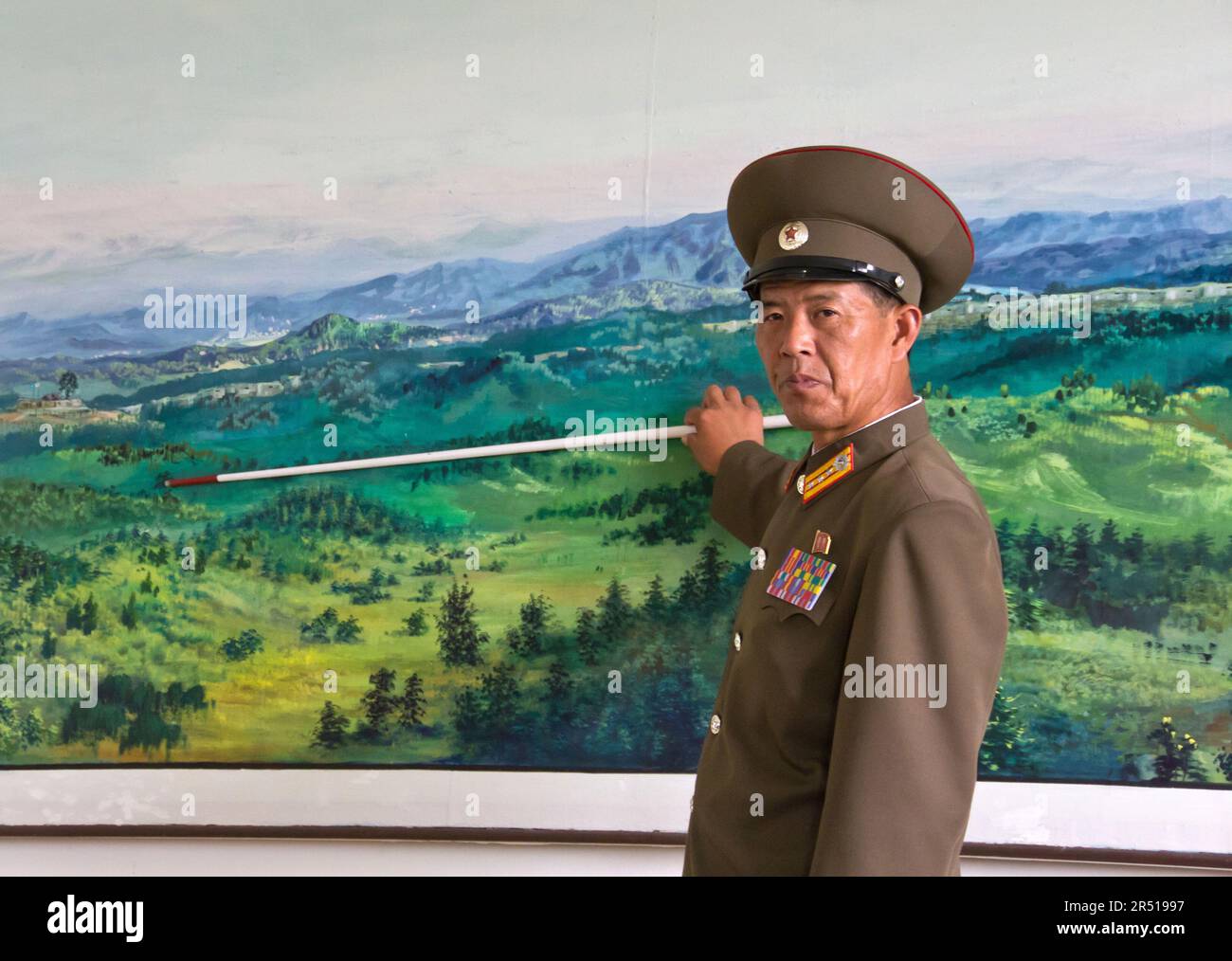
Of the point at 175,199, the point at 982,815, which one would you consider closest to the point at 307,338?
the point at 175,199

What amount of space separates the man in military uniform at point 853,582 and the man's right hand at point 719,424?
0.28 metres

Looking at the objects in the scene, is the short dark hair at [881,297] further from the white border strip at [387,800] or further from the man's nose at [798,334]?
the white border strip at [387,800]

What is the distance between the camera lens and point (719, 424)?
216 centimetres

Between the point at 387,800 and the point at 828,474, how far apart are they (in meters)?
1.22

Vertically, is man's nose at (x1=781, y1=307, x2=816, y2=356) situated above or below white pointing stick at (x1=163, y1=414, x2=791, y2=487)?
above

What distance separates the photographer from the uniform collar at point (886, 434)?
5.46 ft

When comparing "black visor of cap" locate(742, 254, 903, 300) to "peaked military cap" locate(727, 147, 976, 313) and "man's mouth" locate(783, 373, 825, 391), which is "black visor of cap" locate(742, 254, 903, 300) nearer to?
"peaked military cap" locate(727, 147, 976, 313)

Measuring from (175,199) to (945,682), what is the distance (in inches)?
72.2

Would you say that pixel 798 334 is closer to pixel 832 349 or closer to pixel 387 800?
pixel 832 349

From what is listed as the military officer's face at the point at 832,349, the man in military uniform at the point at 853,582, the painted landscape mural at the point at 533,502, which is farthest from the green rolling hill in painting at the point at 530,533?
the military officer's face at the point at 832,349

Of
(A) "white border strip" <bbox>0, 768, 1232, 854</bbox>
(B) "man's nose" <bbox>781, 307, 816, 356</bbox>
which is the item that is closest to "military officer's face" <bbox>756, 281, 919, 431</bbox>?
(B) "man's nose" <bbox>781, 307, 816, 356</bbox>

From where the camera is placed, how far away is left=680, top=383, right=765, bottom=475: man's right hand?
215 centimetres

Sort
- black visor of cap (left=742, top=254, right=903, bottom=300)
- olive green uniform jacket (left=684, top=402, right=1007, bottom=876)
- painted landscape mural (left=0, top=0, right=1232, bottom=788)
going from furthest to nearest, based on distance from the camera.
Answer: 1. painted landscape mural (left=0, top=0, right=1232, bottom=788)
2. black visor of cap (left=742, top=254, right=903, bottom=300)
3. olive green uniform jacket (left=684, top=402, right=1007, bottom=876)

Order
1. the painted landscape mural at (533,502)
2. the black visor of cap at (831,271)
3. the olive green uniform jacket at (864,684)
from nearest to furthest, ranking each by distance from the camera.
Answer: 1. the olive green uniform jacket at (864,684)
2. the black visor of cap at (831,271)
3. the painted landscape mural at (533,502)
